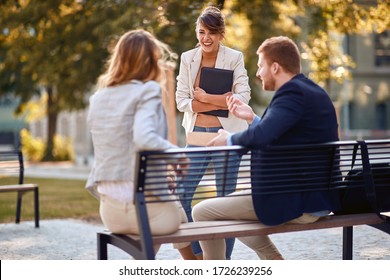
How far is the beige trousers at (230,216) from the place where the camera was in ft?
16.5

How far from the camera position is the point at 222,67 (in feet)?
20.6

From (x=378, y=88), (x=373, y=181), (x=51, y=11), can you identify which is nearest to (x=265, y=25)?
(x=51, y=11)

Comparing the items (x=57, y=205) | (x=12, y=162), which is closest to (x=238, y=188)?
(x=12, y=162)

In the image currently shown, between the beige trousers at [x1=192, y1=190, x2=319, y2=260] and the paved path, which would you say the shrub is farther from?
the beige trousers at [x1=192, y1=190, x2=319, y2=260]

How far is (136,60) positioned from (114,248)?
391 cm

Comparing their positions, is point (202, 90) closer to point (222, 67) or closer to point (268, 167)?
point (222, 67)

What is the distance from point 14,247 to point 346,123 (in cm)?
3972

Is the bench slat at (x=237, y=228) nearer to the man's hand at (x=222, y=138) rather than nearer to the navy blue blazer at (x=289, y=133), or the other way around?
the navy blue blazer at (x=289, y=133)

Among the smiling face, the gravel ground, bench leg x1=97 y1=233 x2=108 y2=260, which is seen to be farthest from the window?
bench leg x1=97 y1=233 x2=108 y2=260

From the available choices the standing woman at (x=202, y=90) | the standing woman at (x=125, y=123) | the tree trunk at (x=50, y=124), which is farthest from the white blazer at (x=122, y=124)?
the tree trunk at (x=50, y=124)

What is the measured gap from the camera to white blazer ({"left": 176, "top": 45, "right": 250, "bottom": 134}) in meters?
6.24

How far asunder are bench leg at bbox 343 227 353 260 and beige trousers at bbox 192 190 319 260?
772mm

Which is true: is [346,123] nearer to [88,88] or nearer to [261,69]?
[88,88]

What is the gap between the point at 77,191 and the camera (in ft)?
54.1
